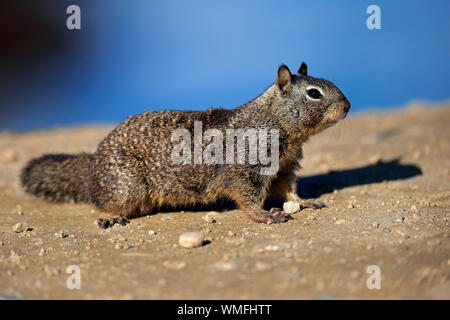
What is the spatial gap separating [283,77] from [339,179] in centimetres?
300

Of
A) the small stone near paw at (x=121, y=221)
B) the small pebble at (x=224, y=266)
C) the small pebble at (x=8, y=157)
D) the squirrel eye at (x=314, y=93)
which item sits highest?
the squirrel eye at (x=314, y=93)

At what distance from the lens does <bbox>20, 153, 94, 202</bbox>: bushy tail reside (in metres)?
8.05

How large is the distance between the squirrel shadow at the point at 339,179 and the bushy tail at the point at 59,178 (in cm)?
160

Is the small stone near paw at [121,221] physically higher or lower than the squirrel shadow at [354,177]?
lower

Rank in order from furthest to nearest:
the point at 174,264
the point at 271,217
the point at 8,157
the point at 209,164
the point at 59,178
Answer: the point at 8,157 < the point at 59,178 < the point at 209,164 < the point at 271,217 < the point at 174,264

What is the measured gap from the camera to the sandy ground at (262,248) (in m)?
4.30

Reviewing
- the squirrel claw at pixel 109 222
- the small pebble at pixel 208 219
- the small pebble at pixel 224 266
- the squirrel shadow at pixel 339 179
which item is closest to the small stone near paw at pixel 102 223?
the squirrel claw at pixel 109 222

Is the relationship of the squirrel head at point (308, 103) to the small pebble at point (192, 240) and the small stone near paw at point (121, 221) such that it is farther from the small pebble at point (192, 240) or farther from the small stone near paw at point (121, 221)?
the small stone near paw at point (121, 221)

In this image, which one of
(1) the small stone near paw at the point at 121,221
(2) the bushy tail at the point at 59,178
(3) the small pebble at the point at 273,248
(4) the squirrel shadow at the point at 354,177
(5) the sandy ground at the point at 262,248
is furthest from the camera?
(4) the squirrel shadow at the point at 354,177

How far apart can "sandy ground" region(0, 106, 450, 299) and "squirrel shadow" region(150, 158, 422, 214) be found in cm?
4

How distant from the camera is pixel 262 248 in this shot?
5.25m

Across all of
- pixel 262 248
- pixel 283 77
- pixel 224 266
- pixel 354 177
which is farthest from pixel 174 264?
pixel 354 177

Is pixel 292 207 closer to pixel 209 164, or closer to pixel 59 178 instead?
pixel 209 164
